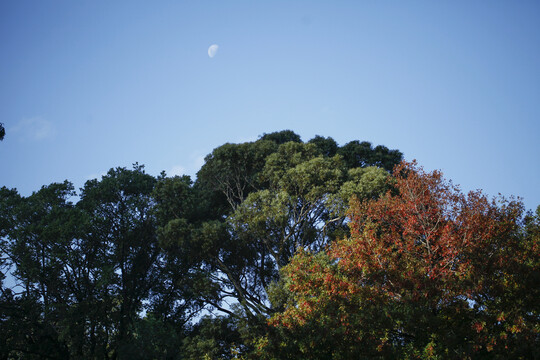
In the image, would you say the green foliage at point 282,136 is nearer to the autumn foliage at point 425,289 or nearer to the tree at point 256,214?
the tree at point 256,214

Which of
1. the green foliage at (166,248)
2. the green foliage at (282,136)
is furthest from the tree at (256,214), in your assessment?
the green foliage at (282,136)

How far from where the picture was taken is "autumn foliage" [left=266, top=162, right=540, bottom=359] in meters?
10.9

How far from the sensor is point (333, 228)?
2361 centimetres

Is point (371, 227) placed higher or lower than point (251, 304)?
lower

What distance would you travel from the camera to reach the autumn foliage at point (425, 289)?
10883 mm

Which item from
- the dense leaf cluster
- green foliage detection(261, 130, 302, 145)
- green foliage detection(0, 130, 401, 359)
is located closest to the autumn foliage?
the dense leaf cluster

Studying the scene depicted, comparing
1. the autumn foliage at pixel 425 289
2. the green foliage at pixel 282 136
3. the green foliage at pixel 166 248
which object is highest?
the green foliage at pixel 282 136

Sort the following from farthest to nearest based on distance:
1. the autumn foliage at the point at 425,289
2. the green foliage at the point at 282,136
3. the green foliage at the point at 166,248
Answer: the green foliage at the point at 282,136
the green foliage at the point at 166,248
the autumn foliage at the point at 425,289

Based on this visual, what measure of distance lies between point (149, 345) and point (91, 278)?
599 centimetres

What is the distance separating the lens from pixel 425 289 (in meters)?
11.7

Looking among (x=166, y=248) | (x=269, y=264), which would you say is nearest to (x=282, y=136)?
(x=269, y=264)

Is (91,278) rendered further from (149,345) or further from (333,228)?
(333,228)

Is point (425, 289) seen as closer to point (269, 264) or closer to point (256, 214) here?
point (256, 214)

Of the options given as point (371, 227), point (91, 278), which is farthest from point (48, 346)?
point (371, 227)
